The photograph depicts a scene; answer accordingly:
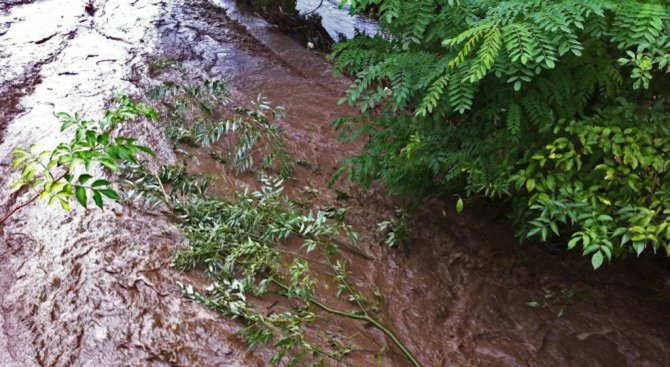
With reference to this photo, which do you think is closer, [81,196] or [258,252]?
[81,196]

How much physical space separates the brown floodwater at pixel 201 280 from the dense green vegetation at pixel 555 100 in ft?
2.18

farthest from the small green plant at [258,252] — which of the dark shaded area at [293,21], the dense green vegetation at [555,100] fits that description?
the dark shaded area at [293,21]

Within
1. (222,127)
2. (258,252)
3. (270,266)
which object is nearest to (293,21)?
(222,127)

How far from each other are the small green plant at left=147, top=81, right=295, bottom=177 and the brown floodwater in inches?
7.3

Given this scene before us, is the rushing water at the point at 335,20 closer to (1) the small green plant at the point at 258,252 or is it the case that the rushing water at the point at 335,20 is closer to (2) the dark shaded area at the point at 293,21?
(2) the dark shaded area at the point at 293,21

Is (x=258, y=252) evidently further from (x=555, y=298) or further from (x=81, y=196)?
(x=555, y=298)

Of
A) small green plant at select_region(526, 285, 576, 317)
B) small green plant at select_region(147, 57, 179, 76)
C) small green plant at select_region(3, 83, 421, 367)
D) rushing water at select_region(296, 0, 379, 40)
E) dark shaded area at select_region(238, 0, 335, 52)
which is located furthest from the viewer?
rushing water at select_region(296, 0, 379, 40)

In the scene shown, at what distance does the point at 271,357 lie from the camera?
2752 mm

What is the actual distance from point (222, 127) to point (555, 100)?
2.62 metres

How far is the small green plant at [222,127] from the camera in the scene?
14.5ft

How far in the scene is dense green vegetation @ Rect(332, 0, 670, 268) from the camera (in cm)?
257

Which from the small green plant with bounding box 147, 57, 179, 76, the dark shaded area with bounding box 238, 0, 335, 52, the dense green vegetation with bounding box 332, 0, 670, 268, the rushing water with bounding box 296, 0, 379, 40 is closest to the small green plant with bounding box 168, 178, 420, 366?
the dense green vegetation with bounding box 332, 0, 670, 268

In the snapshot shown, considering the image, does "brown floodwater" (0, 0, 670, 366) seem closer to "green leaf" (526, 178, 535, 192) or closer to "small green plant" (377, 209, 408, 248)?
"small green plant" (377, 209, 408, 248)

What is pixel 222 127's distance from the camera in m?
4.41
